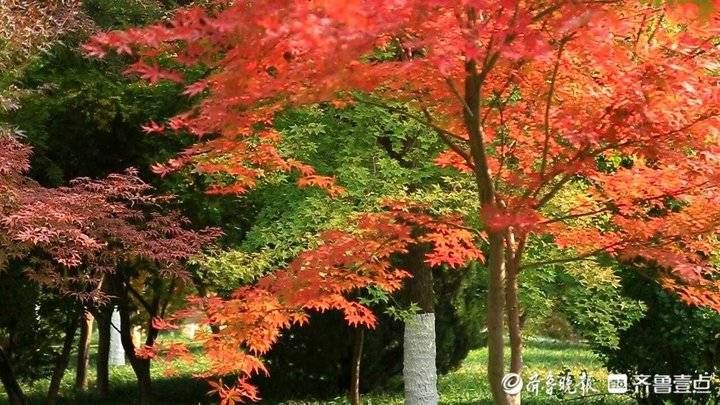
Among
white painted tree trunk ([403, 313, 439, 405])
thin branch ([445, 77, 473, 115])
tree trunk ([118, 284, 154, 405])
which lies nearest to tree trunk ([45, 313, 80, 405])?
tree trunk ([118, 284, 154, 405])

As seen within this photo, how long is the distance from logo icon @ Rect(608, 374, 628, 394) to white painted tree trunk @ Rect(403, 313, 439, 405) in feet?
5.47

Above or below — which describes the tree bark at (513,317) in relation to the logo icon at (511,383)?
above

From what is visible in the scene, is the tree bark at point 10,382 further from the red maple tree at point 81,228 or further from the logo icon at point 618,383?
the logo icon at point 618,383

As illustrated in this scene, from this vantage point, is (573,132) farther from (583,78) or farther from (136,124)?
(136,124)

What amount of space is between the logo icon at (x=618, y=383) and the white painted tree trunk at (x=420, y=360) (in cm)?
167

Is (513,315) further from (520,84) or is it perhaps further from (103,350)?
(103,350)

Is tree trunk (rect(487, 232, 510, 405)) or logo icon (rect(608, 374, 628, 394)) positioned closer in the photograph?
tree trunk (rect(487, 232, 510, 405))

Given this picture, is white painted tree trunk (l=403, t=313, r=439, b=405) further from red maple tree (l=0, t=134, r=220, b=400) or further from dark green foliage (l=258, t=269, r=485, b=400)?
dark green foliage (l=258, t=269, r=485, b=400)

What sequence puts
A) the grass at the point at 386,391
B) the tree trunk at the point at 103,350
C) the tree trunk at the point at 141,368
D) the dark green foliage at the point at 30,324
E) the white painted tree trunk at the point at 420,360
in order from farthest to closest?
1. the tree trunk at the point at 103,350
2. the tree trunk at the point at 141,368
3. the grass at the point at 386,391
4. the dark green foliage at the point at 30,324
5. the white painted tree trunk at the point at 420,360

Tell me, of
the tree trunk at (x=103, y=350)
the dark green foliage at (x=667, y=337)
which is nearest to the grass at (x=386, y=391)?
the tree trunk at (x=103, y=350)

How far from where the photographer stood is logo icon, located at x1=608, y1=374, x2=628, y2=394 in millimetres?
7303

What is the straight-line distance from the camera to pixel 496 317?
158 inches

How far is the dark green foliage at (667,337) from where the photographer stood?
6.84 m

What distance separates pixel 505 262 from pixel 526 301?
2362 millimetres
